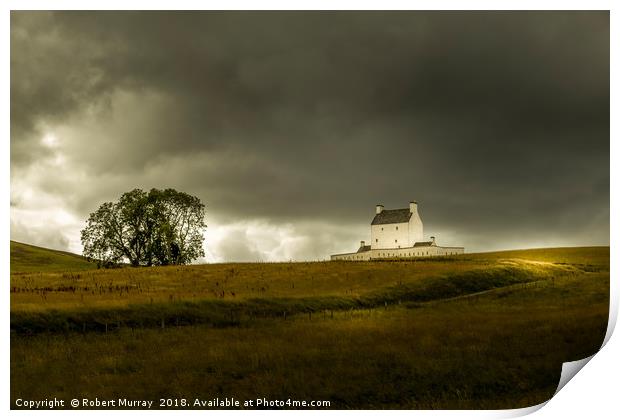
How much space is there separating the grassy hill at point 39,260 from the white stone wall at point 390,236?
13031 millimetres

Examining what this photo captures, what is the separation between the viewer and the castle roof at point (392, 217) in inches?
826

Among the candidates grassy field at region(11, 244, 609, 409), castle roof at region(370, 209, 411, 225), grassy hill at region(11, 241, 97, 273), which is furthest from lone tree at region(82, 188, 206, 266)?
castle roof at region(370, 209, 411, 225)

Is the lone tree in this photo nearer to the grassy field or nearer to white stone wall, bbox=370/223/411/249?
the grassy field

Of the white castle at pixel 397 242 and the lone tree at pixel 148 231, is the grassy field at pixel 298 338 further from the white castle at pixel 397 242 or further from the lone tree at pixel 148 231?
the white castle at pixel 397 242

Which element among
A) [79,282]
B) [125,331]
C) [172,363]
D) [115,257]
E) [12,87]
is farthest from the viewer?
[115,257]

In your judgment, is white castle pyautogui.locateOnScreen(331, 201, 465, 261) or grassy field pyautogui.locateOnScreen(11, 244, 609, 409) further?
white castle pyautogui.locateOnScreen(331, 201, 465, 261)

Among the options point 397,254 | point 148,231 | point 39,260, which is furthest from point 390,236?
point 39,260

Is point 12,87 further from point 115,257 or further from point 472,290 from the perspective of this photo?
point 472,290

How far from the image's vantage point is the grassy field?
11391mm

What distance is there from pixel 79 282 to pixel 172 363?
9.25 m

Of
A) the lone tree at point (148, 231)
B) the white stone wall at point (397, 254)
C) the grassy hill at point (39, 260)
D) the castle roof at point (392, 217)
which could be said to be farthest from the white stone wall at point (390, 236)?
the grassy hill at point (39, 260)

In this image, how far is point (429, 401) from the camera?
1120 cm

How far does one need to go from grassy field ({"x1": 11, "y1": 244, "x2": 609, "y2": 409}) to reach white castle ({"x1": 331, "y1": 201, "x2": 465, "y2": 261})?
9.41ft
